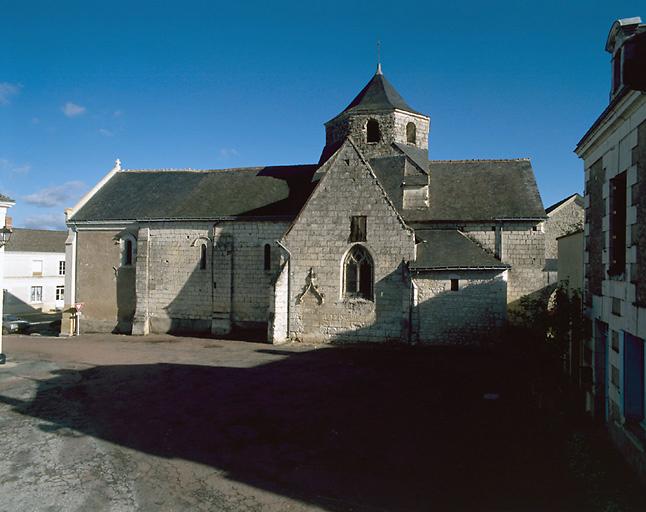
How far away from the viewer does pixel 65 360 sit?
1482 centimetres

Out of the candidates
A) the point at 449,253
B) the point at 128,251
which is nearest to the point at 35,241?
the point at 128,251

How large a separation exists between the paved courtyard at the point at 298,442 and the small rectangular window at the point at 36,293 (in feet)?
88.0

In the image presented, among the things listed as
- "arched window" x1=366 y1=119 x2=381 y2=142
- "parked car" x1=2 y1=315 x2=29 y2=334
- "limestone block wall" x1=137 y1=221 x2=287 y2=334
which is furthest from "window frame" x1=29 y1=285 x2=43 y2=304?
"arched window" x1=366 y1=119 x2=381 y2=142

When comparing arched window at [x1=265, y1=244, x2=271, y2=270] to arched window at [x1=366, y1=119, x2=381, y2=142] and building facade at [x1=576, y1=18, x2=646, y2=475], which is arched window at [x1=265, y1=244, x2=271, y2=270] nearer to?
arched window at [x1=366, y1=119, x2=381, y2=142]

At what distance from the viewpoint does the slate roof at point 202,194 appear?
67.0ft

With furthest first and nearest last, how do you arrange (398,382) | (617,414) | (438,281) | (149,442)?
1. (438,281)
2. (398,382)
3. (149,442)
4. (617,414)

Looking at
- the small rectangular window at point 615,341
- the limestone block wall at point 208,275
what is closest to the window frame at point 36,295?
the limestone block wall at point 208,275

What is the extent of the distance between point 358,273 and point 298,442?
9771 millimetres

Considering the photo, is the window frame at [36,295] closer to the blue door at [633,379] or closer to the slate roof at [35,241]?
the slate roof at [35,241]

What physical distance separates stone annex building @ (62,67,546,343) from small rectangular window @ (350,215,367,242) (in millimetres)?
37

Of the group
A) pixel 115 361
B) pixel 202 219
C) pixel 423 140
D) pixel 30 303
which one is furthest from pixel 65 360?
pixel 30 303

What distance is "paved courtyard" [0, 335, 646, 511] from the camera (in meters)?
5.84

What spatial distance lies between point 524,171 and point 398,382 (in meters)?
12.4

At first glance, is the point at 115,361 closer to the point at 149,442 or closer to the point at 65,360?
the point at 65,360
